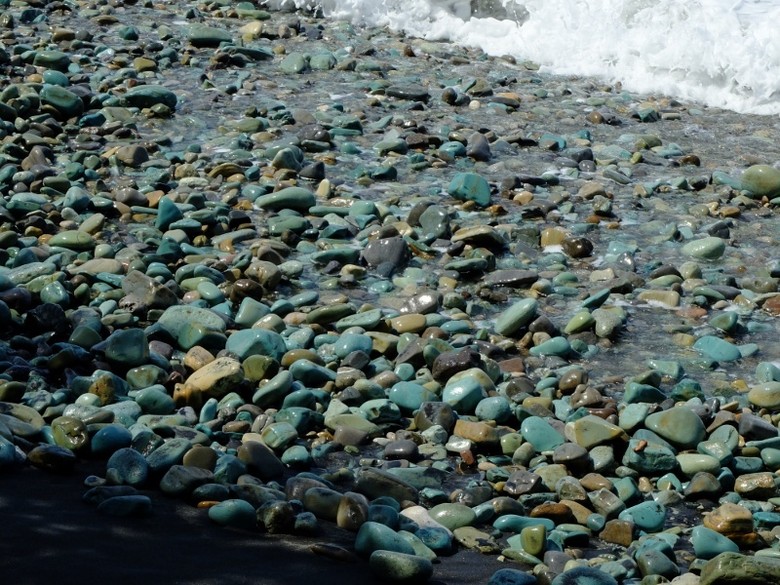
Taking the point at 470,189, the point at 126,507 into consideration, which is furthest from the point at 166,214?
the point at 126,507

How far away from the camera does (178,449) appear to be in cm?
359

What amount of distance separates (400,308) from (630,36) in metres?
5.73

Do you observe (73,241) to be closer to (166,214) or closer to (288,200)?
(166,214)

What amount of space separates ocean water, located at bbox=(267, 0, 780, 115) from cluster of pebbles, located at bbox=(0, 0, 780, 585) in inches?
21.5

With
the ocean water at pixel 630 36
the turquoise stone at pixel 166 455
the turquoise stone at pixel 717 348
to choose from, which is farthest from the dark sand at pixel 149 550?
the ocean water at pixel 630 36

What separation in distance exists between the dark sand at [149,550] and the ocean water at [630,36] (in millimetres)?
6839

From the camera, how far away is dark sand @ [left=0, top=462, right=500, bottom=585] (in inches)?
112

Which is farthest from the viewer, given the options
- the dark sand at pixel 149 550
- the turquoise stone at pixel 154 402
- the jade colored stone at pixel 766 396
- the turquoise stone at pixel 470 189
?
the turquoise stone at pixel 470 189

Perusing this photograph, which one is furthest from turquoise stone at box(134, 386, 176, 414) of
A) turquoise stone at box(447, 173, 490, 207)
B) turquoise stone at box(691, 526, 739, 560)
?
turquoise stone at box(447, 173, 490, 207)

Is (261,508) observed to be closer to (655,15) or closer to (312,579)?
(312,579)

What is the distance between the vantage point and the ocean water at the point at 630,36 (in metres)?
9.09

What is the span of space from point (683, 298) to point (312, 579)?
10.1ft

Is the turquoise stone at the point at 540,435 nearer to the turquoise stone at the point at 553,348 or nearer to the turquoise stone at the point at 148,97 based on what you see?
the turquoise stone at the point at 553,348

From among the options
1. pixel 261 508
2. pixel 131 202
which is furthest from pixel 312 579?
pixel 131 202
